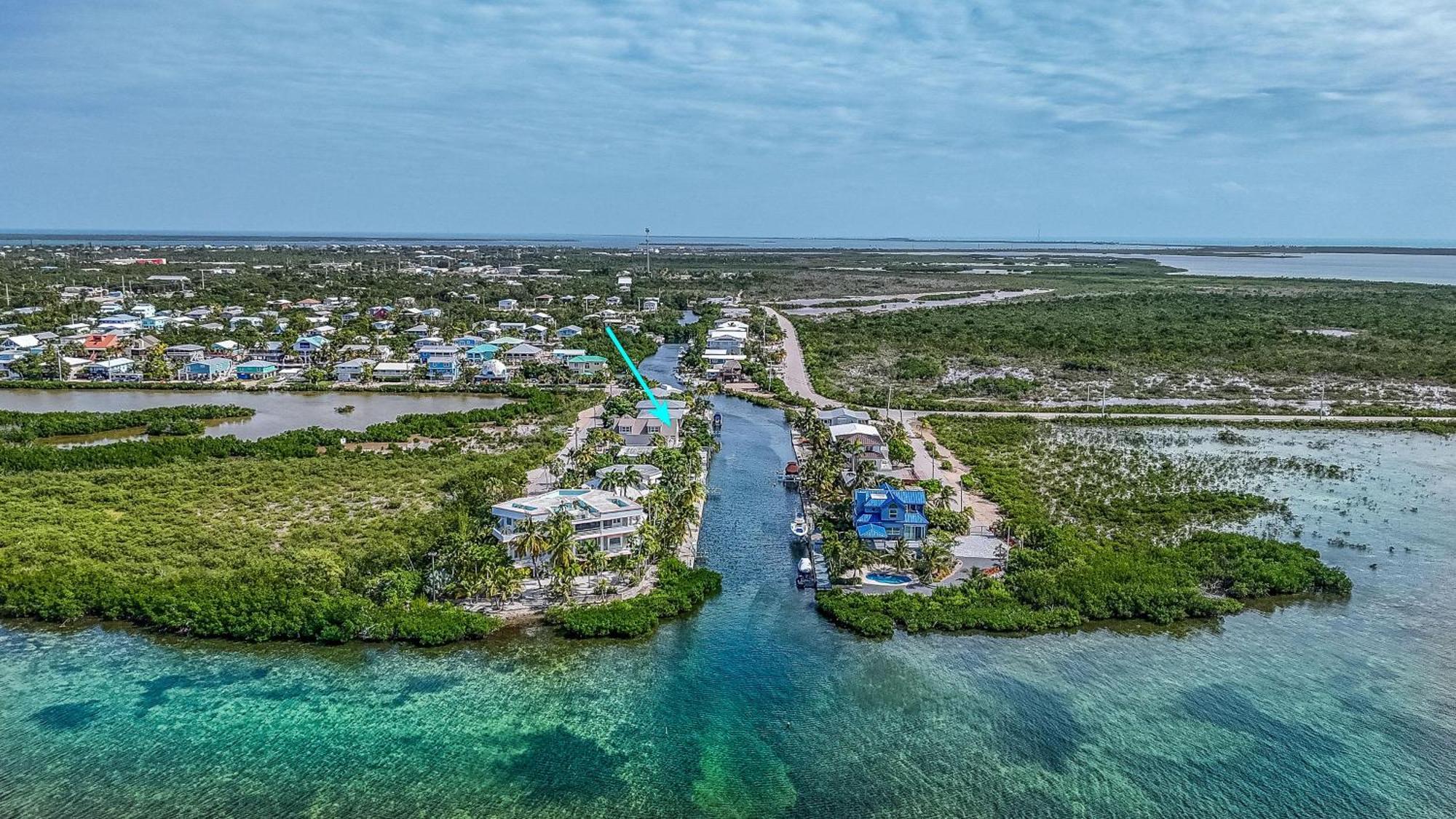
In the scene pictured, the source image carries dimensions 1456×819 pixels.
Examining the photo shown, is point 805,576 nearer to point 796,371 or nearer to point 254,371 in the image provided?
point 796,371

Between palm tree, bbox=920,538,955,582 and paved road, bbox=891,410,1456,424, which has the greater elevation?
paved road, bbox=891,410,1456,424

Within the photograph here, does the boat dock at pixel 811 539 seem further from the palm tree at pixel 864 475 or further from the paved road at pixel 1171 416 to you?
the paved road at pixel 1171 416

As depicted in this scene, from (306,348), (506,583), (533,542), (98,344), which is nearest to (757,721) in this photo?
(506,583)

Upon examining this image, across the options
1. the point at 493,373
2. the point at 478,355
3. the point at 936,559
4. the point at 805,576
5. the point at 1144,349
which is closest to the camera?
the point at 936,559

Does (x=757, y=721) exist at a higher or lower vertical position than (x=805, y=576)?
lower

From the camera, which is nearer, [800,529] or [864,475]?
[800,529]

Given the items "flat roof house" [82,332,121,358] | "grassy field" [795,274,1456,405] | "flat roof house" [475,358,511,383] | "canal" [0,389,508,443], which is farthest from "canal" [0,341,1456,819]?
"flat roof house" [82,332,121,358]

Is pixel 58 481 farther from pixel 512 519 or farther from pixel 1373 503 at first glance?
pixel 1373 503

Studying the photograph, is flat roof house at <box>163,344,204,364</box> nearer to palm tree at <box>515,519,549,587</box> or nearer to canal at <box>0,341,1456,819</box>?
canal at <box>0,341,1456,819</box>
